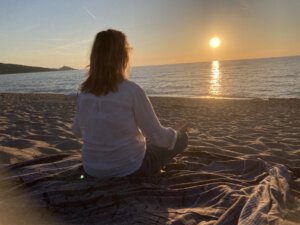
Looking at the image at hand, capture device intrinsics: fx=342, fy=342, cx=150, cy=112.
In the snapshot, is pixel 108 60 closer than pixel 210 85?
Yes

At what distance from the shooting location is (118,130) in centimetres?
307

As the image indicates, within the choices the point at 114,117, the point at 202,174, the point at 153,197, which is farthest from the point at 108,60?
the point at 202,174

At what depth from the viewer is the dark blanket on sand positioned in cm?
276

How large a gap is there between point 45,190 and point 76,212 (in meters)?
0.51

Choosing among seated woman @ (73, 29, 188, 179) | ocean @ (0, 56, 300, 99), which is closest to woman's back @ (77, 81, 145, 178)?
seated woman @ (73, 29, 188, 179)

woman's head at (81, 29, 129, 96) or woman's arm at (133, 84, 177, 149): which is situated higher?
woman's head at (81, 29, 129, 96)

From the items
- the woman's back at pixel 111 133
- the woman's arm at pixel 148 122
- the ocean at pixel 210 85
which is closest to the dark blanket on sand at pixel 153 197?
the woman's back at pixel 111 133

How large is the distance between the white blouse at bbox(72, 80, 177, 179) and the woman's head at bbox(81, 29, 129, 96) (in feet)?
0.23

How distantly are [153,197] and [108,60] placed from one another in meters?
1.30

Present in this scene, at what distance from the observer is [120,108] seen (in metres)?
2.98

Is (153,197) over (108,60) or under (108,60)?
under

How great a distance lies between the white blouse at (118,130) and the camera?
2.97 meters

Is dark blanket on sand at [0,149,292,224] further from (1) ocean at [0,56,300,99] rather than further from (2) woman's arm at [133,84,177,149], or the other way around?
(1) ocean at [0,56,300,99]

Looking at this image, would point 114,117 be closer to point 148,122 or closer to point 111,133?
point 111,133
